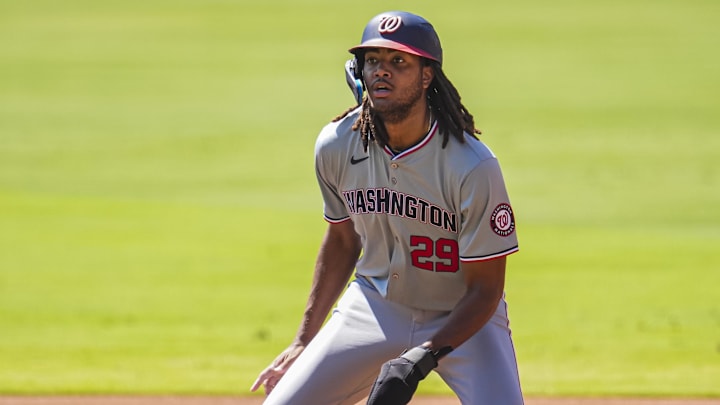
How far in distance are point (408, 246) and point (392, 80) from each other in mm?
650

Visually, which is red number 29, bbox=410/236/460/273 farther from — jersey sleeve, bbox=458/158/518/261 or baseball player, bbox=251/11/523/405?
jersey sleeve, bbox=458/158/518/261

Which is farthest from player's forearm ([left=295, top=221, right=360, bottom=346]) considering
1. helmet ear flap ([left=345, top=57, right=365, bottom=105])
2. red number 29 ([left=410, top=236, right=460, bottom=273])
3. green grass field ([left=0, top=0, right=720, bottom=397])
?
green grass field ([left=0, top=0, right=720, bottom=397])

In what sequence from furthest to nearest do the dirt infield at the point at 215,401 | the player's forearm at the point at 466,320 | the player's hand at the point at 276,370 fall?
the dirt infield at the point at 215,401 < the player's hand at the point at 276,370 < the player's forearm at the point at 466,320

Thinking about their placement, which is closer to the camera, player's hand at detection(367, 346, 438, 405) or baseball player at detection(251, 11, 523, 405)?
player's hand at detection(367, 346, 438, 405)

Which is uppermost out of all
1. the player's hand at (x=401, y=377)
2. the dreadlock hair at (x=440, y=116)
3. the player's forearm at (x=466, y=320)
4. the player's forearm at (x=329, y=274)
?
the dreadlock hair at (x=440, y=116)

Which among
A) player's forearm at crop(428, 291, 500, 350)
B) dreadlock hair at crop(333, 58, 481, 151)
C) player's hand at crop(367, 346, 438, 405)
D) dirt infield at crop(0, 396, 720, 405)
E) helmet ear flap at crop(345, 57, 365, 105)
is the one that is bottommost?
dirt infield at crop(0, 396, 720, 405)

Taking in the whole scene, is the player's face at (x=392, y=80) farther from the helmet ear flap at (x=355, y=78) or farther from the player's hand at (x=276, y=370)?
the player's hand at (x=276, y=370)

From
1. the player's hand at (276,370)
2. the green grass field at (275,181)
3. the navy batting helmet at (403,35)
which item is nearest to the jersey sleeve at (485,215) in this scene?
the navy batting helmet at (403,35)

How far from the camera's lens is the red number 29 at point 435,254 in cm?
463

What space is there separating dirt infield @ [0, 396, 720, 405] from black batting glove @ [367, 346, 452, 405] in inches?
117

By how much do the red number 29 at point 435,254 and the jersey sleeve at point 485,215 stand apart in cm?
17

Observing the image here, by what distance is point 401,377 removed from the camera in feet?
13.6

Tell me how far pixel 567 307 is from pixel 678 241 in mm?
3448

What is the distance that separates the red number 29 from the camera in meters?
4.63
